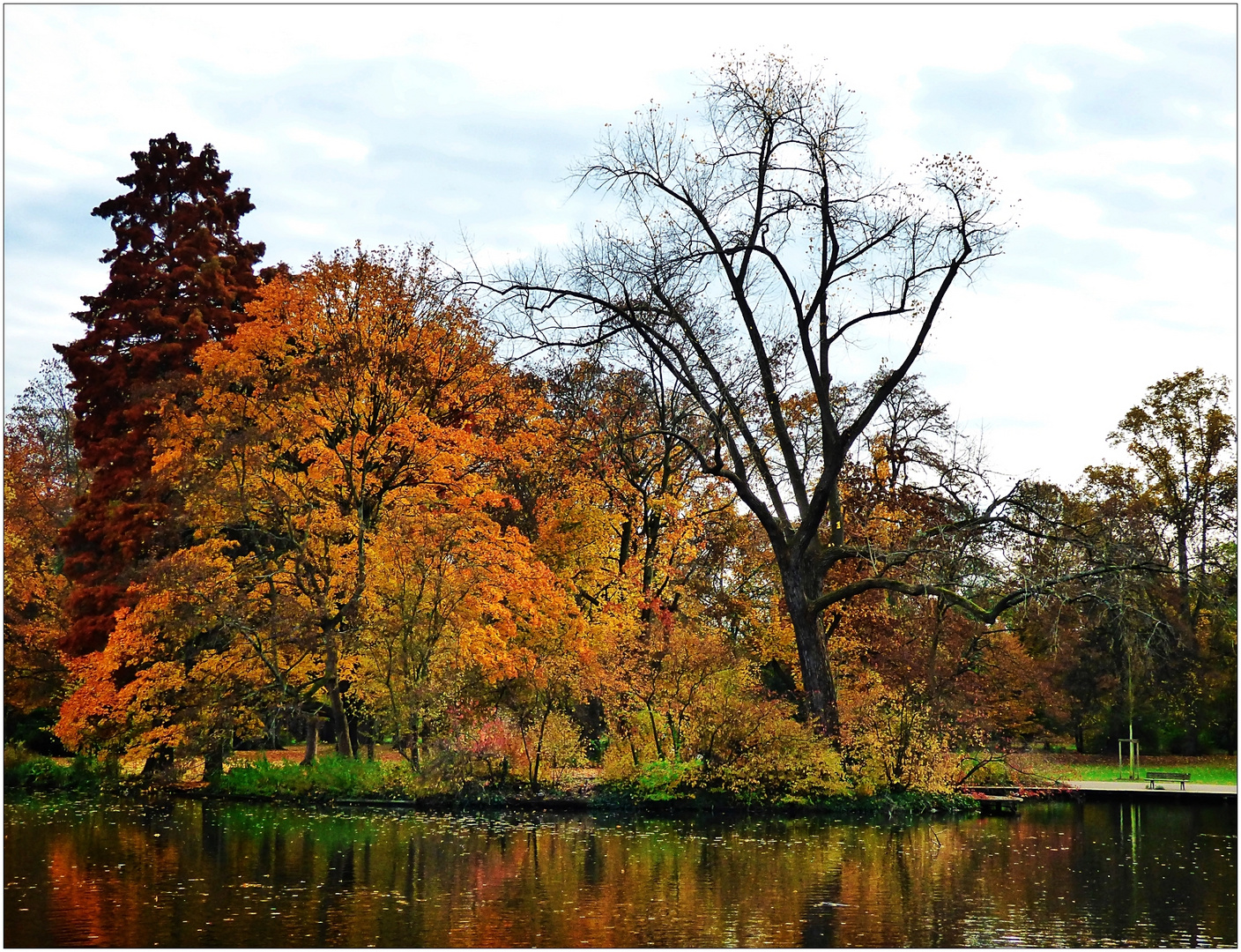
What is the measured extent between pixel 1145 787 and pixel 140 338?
2642cm

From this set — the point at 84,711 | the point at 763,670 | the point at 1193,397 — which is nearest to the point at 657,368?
the point at 763,670

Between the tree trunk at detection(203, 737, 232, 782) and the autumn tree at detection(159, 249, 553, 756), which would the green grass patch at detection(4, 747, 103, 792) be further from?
the autumn tree at detection(159, 249, 553, 756)

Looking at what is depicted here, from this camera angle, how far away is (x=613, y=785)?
77.7 ft

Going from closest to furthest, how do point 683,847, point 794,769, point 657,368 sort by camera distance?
1. point 683,847
2. point 794,769
3. point 657,368

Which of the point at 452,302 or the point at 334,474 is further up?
the point at 452,302

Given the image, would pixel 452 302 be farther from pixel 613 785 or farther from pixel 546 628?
pixel 613 785

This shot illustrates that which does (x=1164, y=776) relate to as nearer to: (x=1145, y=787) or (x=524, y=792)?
(x=1145, y=787)

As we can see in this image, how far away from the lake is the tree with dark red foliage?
6434 millimetres

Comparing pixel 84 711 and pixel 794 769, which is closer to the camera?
pixel 794 769

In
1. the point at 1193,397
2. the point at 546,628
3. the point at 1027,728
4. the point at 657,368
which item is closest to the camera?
the point at 546,628

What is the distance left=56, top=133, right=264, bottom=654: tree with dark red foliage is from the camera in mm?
27281

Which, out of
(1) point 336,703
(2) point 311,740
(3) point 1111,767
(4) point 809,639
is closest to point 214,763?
(2) point 311,740

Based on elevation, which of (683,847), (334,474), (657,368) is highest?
(657,368)

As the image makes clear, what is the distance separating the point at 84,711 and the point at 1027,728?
2568cm
